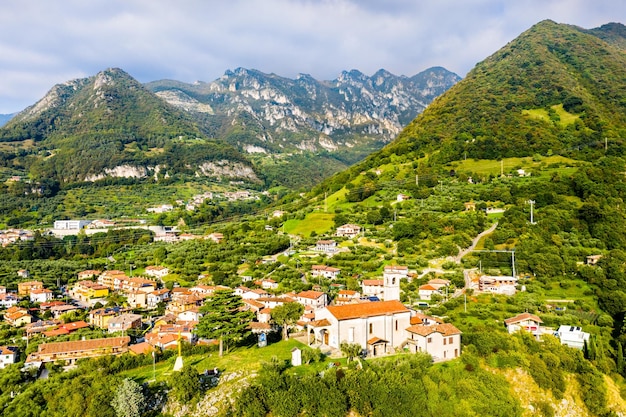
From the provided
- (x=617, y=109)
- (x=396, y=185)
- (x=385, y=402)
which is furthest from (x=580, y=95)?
(x=385, y=402)

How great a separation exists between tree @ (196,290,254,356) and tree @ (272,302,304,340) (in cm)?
232

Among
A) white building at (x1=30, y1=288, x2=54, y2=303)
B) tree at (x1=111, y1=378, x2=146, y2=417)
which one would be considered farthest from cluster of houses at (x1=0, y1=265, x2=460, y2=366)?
tree at (x1=111, y1=378, x2=146, y2=417)

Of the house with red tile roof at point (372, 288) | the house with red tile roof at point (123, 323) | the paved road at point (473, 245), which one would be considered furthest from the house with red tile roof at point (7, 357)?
the paved road at point (473, 245)

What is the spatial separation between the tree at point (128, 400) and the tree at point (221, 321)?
673 centimetres

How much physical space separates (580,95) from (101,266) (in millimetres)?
95794

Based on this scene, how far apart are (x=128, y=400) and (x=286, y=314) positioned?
40.3 ft

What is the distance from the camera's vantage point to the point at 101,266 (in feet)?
235

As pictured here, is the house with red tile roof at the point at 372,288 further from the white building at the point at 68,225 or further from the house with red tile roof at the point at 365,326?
the white building at the point at 68,225

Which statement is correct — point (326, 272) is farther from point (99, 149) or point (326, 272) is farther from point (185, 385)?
point (99, 149)

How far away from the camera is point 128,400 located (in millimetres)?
23891

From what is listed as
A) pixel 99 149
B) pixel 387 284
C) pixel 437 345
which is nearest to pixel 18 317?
pixel 387 284

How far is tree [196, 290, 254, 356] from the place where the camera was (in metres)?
30.9

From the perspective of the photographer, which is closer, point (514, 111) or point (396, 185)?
point (396, 185)

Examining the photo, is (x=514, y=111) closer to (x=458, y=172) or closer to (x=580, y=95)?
(x=580, y=95)
